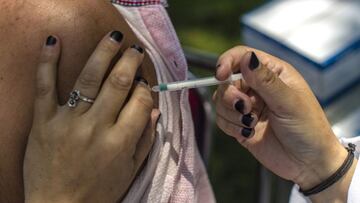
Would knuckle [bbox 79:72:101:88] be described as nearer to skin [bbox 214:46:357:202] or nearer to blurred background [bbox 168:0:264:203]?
skin [bbox 214:46:357:202]

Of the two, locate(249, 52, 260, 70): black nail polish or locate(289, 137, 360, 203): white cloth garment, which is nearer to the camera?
locate(249, 52, 260, 70): black nail polish

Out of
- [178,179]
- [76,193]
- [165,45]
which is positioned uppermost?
[165,45]

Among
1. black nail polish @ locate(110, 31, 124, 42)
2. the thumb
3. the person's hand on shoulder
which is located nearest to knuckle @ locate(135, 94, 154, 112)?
the person's hand on shoulder

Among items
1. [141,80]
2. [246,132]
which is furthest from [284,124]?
[141,80]

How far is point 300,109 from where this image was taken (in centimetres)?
132

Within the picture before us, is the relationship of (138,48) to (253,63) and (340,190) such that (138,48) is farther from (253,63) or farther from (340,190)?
(340,190)

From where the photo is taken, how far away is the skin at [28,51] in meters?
1.08

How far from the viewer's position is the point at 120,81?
1064 millimetres

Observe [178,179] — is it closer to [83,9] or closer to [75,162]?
[75,162]

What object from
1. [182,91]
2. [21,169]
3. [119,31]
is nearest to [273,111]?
[182,91]

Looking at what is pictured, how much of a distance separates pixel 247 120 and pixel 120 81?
340 mm

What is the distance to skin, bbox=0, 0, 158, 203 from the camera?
108 cm

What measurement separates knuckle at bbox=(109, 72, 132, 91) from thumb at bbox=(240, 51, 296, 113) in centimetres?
26

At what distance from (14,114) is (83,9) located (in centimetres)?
21
